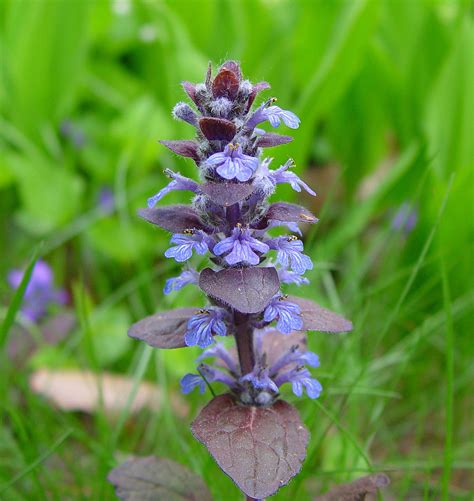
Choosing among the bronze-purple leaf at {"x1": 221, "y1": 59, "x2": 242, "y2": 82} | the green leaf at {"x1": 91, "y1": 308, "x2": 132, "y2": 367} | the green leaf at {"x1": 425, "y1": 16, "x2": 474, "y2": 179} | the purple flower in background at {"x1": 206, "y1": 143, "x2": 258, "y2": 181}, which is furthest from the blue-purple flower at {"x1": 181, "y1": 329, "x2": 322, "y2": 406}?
the green leaf at {"x1": 425, "y1": 16, "x2": 474, "y2": 179}

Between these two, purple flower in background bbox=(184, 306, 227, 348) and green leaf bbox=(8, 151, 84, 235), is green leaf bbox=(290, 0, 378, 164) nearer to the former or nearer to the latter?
green leaf bbox=(8, 151, 84, 235)

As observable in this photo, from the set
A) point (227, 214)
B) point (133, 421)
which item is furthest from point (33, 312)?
point (227, 214)

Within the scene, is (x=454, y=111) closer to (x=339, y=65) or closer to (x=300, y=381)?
(x=339, y=65)

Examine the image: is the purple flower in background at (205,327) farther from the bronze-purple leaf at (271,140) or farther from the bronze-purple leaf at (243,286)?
the bronze-purple leaf at (271,140)

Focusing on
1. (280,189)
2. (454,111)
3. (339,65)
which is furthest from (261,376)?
(454,111)

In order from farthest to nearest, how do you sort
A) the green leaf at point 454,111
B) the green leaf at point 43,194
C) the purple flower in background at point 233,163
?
the green leaf at point 43,194 → the green leaf at point 454,111 → the purple flower in background at point 233,163

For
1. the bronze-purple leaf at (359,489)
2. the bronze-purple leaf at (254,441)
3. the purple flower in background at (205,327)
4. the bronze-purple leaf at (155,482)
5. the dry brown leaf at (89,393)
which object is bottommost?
the dry brown leaf at (89,393)

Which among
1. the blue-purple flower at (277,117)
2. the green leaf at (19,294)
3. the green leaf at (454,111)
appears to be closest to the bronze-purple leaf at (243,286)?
the blue-purple flower at (277,117)
